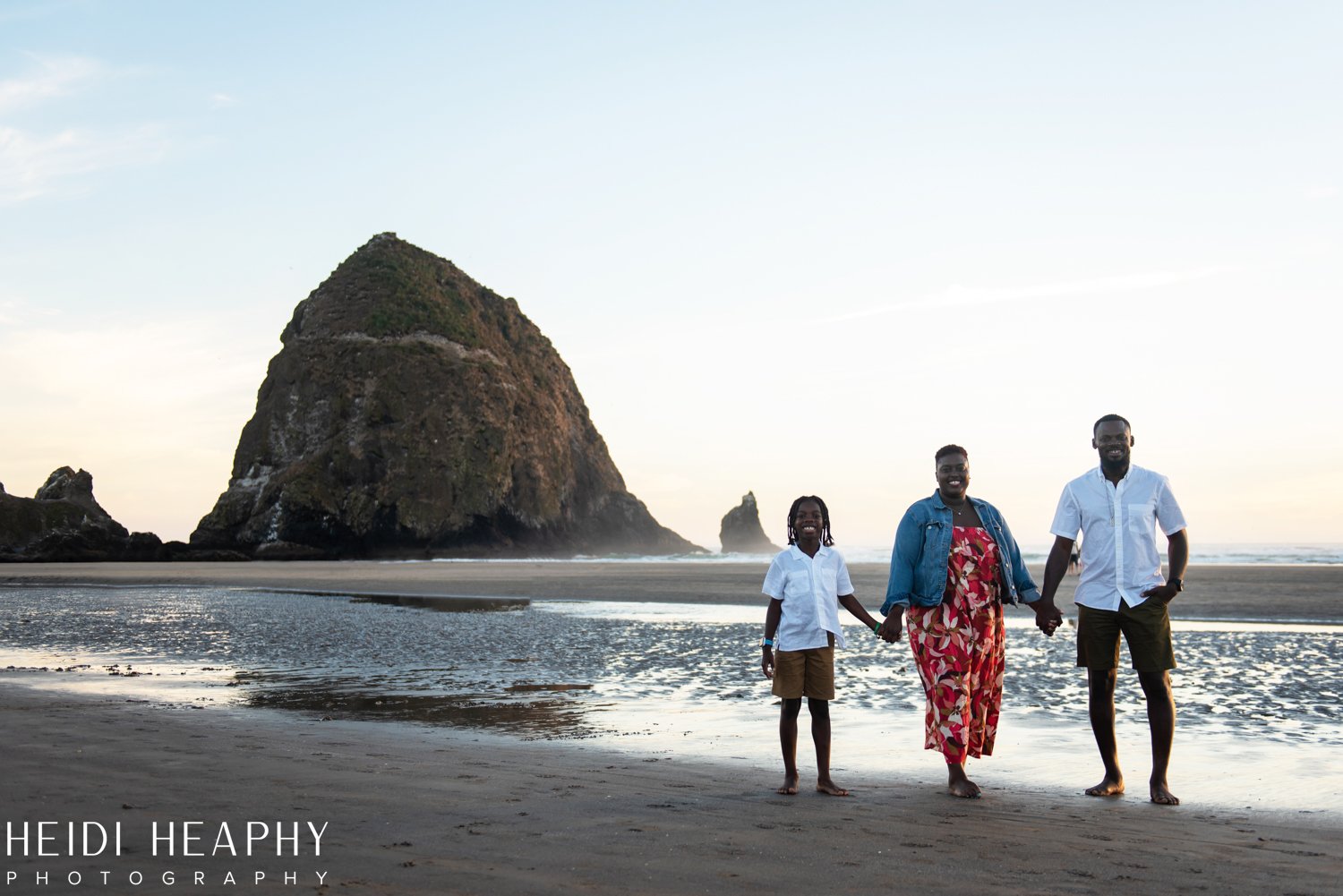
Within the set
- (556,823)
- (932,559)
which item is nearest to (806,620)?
(932,559)

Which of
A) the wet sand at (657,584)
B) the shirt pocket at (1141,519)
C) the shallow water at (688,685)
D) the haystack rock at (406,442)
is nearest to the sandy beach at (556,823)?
the shallow water at (688,685)

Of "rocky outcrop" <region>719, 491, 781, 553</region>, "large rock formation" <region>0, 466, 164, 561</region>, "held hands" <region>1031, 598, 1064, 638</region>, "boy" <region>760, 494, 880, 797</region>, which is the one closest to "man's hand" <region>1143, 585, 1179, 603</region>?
"held hands" <region>1031, 598, 1064, 638</region>

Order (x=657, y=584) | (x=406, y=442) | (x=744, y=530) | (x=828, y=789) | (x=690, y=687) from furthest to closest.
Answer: (x=744, y=530) → (x=406, y=442) → (x=657, y=584) → (x=690, y=687) → (x=828, y=789)

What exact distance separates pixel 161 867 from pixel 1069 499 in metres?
5.06

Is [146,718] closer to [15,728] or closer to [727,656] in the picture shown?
[15,728]

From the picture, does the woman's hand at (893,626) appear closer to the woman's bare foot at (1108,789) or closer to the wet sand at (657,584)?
the woman's bare foot at (1108,789)

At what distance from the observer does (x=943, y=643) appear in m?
6.19

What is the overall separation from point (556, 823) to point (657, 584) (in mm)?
28818

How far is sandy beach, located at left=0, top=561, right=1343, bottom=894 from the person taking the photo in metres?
4.04

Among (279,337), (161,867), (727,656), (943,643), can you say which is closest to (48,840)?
(161,867)

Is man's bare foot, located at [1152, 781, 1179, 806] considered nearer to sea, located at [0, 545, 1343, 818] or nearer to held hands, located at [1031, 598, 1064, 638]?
sea, located at [0, 545, 1343, 818]

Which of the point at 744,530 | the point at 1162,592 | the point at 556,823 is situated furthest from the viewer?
the point at 744,530

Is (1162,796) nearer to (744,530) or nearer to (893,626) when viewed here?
(893,626)

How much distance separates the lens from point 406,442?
84.8 metres
